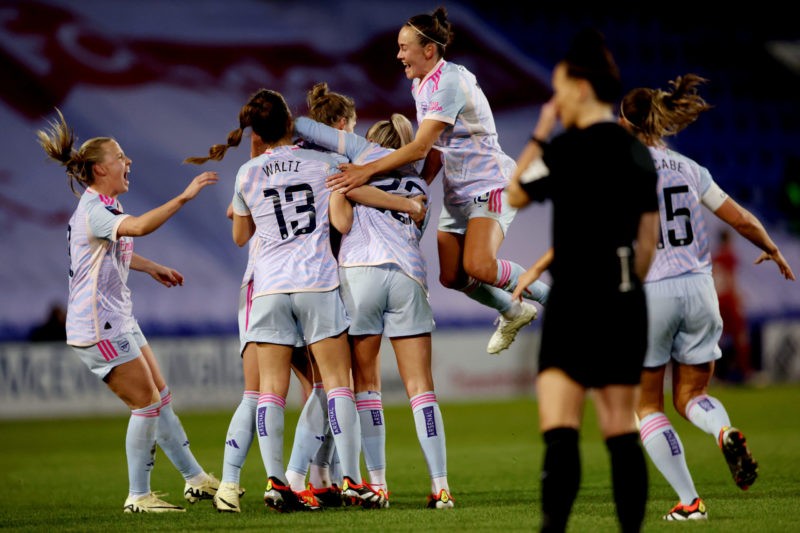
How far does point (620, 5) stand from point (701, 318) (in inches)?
724

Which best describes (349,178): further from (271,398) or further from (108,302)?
(108,302)

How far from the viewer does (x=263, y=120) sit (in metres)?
6.44

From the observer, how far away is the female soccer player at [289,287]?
636 centimetres

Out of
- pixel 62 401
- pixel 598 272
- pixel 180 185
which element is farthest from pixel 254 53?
pixel 598 272

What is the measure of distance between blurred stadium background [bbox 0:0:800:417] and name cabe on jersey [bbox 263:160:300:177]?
11.3 meters

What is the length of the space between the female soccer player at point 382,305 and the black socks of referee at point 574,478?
84.2 inches

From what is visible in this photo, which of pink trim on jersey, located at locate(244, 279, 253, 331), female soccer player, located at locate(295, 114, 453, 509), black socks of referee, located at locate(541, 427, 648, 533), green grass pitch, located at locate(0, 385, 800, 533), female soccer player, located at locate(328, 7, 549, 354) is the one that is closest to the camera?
black socks of referee, located at locate(541, 427, 648, 533)

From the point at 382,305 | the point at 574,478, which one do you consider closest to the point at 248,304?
the point at 382,305

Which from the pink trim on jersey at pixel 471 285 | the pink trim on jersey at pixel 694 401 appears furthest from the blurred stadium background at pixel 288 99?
the pink trim on jersey at pixel 694 401

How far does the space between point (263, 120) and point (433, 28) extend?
1195mm

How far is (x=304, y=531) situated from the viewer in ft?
18.1

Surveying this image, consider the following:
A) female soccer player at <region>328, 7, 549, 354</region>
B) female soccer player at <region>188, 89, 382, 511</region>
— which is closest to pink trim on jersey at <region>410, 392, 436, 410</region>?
female soccer player at <region>188, 89, 382, 511</region>

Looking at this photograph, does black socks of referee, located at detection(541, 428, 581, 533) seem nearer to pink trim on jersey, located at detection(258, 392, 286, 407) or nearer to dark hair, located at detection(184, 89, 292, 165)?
pink trim on jersey, located at detection(258, 392, 286, 407)

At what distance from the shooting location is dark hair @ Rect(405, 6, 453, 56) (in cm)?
672
